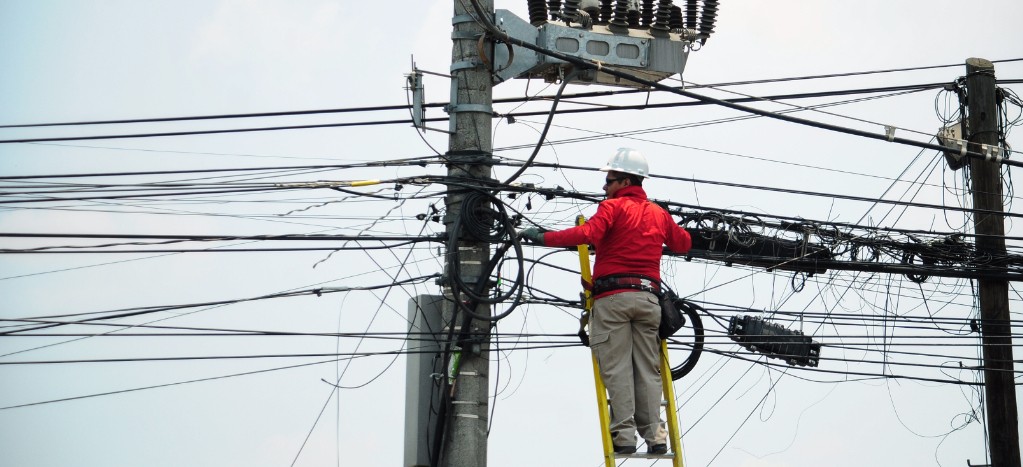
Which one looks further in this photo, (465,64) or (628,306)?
(465,64)

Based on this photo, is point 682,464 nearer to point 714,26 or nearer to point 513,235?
point 513,235

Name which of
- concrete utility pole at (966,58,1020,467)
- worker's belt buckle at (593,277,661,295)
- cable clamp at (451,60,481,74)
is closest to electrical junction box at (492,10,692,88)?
cable clamp at (451,60,481,74)

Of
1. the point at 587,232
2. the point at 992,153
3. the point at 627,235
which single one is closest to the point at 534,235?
the point at 587,232

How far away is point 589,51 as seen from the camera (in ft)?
33.5

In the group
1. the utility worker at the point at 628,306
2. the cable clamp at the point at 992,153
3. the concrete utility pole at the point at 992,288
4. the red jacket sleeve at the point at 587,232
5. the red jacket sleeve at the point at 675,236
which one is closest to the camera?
the red jacket sleeve at the point at 587,232

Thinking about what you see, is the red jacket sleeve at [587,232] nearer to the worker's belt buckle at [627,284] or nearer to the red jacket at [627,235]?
the red jacket at [627,235]

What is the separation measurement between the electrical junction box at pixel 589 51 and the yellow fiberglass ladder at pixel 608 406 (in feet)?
5.25

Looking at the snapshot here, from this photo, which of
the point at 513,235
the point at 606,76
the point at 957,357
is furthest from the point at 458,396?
the point at 957,357

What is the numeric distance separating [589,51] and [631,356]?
2765 mm

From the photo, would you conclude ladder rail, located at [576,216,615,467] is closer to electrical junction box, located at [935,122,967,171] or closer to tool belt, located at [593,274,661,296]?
tool belt, located at [593,274,661,296]

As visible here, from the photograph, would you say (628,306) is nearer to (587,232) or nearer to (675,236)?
(587,232)

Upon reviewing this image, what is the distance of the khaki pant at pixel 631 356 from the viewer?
867 centimetres

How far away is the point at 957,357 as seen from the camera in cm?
1274

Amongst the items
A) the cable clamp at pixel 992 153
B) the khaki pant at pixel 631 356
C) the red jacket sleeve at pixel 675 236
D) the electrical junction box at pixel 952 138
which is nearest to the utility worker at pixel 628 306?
the khaki pant at pixel 631 356
